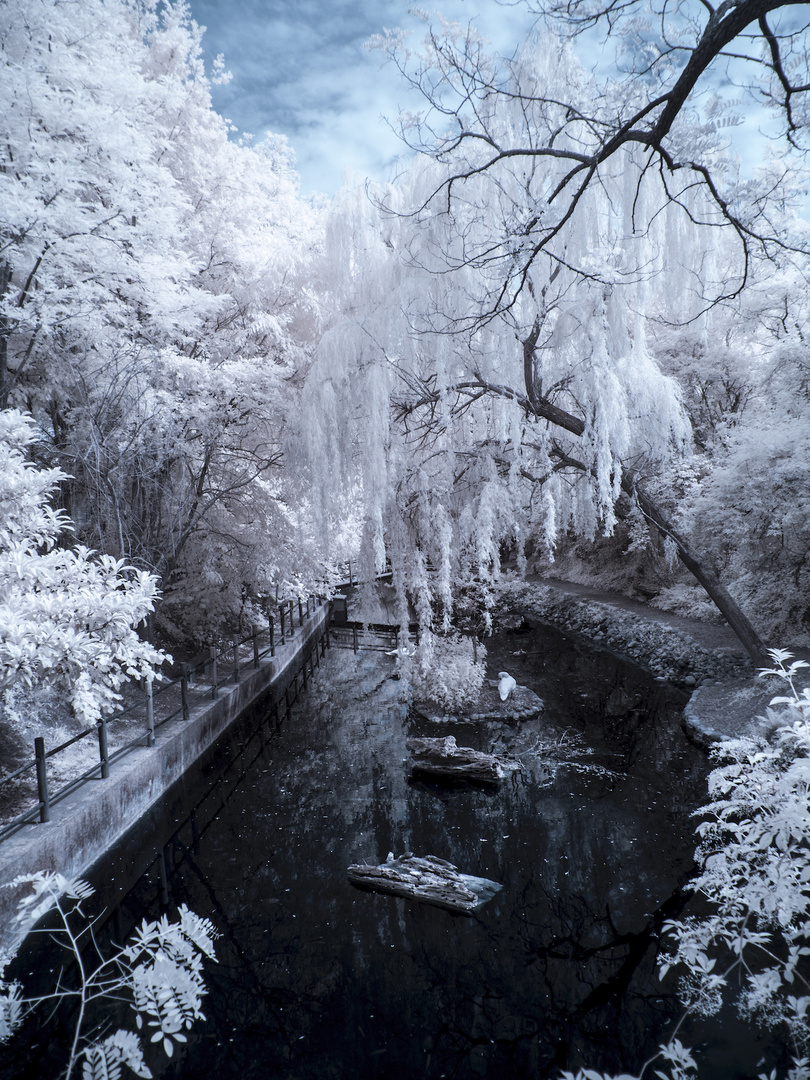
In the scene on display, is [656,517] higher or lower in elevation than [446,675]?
higher

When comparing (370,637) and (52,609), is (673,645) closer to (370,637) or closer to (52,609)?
(370,637)

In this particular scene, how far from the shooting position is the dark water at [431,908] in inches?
145

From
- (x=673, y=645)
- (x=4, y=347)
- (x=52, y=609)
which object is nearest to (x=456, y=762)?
(x=52, y=609)

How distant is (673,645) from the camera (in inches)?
484

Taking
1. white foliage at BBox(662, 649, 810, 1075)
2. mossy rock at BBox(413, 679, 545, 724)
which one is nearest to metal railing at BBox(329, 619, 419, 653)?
mossy rock at BBox(413, 679, 545, 724)

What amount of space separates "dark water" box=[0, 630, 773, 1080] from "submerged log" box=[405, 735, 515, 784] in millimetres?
244

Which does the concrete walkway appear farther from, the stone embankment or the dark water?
the stone embankment

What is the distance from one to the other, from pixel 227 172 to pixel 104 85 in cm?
366

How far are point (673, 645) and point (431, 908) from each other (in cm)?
924

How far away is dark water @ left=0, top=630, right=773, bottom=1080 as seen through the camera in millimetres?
3689

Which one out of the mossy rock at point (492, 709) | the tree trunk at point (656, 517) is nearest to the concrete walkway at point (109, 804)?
the mossy rock at point (492, 709)

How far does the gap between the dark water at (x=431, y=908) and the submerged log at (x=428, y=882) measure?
0.10m

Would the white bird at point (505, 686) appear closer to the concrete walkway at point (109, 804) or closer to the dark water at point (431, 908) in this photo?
the dark water at point (431, 908)

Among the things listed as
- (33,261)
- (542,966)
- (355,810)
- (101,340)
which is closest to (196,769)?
(355,810)
